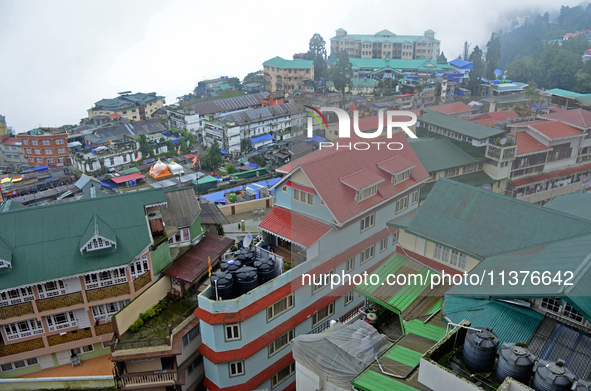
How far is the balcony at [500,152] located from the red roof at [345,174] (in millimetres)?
11937

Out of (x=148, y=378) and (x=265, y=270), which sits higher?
(x=265, y=270)

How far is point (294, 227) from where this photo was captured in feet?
70.3

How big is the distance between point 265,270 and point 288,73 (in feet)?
304

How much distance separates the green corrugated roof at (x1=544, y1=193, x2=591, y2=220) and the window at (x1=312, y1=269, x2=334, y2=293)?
10.6 meters

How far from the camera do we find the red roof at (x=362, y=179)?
21453mm

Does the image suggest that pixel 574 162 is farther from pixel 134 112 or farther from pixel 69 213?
pixel 134 112

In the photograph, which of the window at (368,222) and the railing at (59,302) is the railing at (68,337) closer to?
the railing at (59,302)

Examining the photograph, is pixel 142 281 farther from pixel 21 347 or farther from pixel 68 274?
pixel 21 347

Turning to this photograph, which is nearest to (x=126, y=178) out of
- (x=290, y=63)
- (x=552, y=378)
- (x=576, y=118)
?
(x=576, y=118)

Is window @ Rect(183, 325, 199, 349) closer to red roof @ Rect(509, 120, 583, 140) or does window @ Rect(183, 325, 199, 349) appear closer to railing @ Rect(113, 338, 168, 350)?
railing @ Rect(113, 338, 168, 350)

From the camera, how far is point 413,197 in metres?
26.8

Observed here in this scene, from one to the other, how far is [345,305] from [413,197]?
8.26 metres

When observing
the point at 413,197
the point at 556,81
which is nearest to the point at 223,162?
the point at 413,197

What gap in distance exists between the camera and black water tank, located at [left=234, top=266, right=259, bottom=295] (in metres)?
18.0
